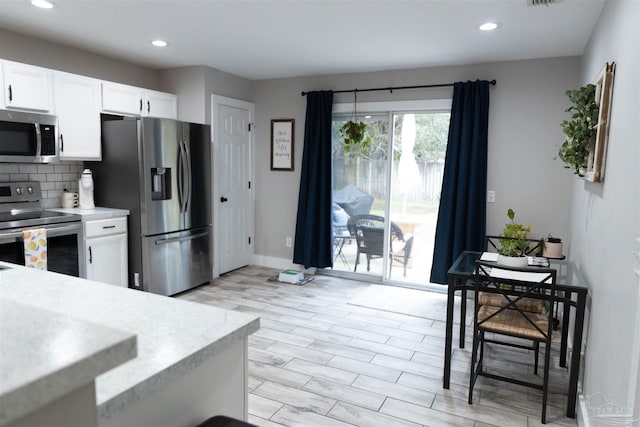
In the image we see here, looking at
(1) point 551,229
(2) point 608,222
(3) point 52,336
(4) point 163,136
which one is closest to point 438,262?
(1) point 551,229

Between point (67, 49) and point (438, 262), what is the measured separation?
14.1ft

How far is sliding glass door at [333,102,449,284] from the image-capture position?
15.5ft

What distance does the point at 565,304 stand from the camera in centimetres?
254

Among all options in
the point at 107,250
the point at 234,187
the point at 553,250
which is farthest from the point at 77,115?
the point at 553,250

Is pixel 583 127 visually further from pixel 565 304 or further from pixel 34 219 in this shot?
pixel 34 219

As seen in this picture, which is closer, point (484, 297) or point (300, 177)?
point (484, 297)

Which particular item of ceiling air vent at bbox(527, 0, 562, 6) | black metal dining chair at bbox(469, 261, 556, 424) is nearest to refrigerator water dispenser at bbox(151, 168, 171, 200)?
black metal dining chair at bbox(469, 261, 556, 424)

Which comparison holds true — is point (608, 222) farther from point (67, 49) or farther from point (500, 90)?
point (67, 49)

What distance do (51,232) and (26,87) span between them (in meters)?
1.21

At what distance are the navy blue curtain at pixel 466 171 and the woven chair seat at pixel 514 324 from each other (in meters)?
1.78

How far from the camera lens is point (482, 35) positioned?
347 centimetres

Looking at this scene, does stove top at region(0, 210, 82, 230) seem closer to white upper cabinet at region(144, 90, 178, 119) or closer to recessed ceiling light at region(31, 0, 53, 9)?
white upper cabinet at region(144, 90, 178, 119)

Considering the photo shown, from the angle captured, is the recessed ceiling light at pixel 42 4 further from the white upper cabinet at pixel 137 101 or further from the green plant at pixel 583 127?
the green plant at pixel 583 127

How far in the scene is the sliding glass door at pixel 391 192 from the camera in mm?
4738
